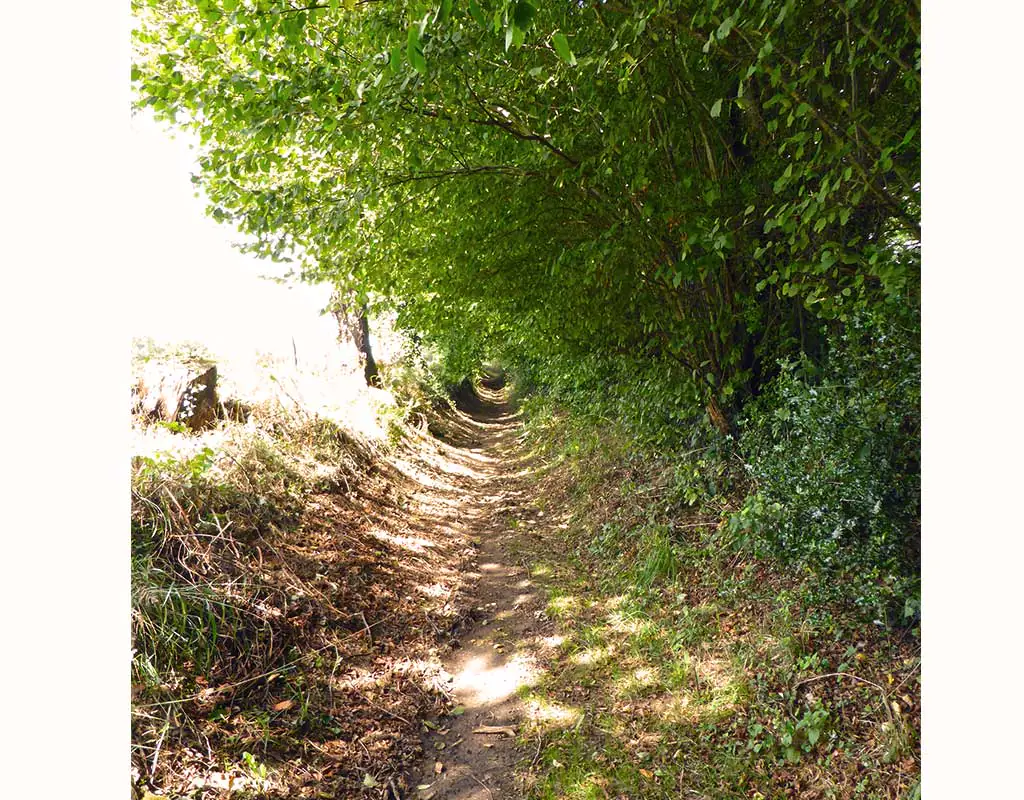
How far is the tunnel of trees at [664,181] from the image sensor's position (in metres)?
3.31

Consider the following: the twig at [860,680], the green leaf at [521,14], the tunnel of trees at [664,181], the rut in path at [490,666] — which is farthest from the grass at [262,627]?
the green leaf at [521,14]

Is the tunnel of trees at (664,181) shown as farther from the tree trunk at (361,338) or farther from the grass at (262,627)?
the tree trunk at (361,338)

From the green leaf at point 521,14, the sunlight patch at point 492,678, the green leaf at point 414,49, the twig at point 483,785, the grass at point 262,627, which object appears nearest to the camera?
the green leaf at point 521,14

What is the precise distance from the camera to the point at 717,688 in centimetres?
372

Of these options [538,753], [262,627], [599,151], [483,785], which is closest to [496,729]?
[538,753]

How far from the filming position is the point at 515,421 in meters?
19.4

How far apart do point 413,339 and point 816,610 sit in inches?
532

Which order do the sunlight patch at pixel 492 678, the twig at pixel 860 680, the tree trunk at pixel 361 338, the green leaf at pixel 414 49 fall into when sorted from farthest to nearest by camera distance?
the tree trunk at pixel 361 338 < the sunlight patch at pixel 492 678 < the twig at pixel 860 680 < the green leaf at pixel 414 49

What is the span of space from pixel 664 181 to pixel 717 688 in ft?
13.2

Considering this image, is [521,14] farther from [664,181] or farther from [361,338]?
[361,338]

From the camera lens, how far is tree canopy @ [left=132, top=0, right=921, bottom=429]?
3293 mm

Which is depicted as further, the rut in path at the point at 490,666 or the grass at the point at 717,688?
the rut in path at the point at 490,666

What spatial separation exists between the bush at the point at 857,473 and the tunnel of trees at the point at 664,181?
0.05 ft

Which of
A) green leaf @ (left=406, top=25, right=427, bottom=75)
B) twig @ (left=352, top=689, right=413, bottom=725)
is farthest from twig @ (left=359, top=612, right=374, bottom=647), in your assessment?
green leaf @ (left=406, top=25, right=427, bottom=75)
